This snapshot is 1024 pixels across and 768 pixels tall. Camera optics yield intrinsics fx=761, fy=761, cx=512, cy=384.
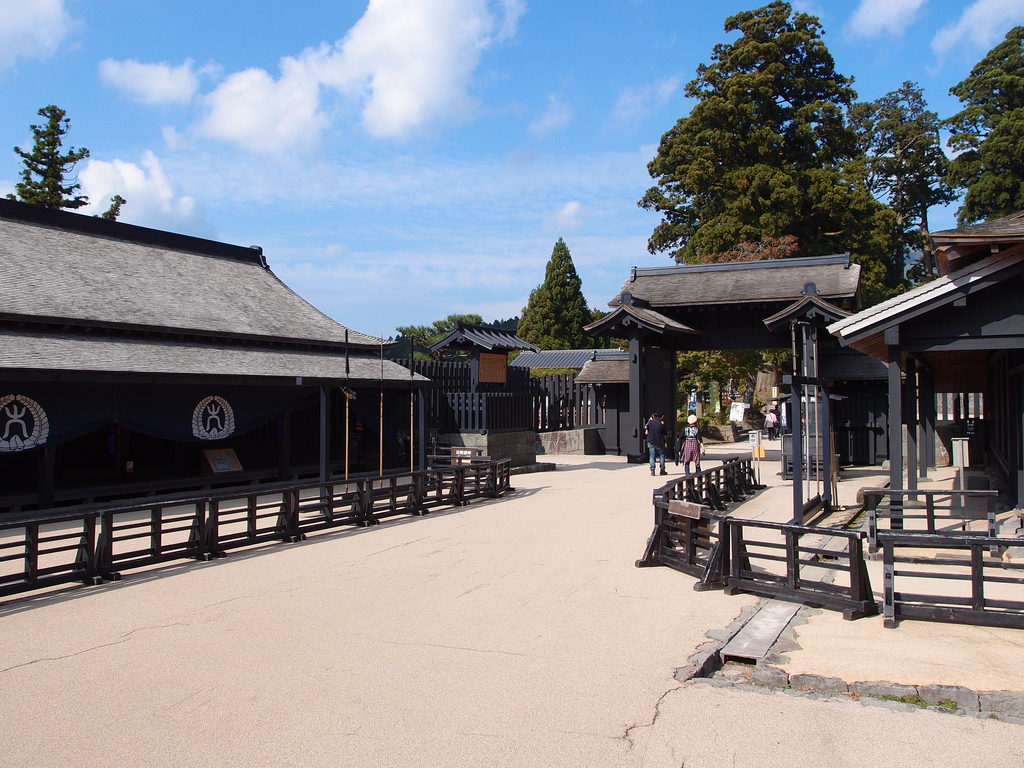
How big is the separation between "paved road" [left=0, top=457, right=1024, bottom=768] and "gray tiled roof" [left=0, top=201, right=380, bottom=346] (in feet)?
29.4

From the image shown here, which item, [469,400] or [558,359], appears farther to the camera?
[558,359]

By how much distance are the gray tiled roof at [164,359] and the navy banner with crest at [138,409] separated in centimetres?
63

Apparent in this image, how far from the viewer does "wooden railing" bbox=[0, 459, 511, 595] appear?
30.6 feet

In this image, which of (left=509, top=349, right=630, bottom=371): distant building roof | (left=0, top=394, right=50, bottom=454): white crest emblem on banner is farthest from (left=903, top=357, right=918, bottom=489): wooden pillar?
(left=509, top=349, right=630, bottom=371): distant building roof

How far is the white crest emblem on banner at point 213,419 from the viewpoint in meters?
16.8

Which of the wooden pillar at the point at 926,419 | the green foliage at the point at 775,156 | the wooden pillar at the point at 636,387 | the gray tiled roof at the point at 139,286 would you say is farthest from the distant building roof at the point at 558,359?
the wooden pillar at the point at 926,419

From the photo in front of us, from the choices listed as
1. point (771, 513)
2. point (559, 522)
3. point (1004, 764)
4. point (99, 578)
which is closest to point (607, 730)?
point (1004, 764)

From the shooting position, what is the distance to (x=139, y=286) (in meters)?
19.3

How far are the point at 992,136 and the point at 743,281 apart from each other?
23598mm

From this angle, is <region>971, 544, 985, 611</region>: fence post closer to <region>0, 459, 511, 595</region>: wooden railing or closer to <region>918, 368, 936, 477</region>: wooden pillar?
<region>0, 459, 511, 595</region>: wooden railing

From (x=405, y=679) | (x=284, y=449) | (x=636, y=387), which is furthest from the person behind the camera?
(x=636, y=387)

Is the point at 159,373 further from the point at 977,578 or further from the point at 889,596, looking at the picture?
the point at 977,578

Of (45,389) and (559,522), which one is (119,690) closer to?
(559,522)

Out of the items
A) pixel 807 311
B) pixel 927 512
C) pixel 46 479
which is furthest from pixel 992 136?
pixel 46 479
